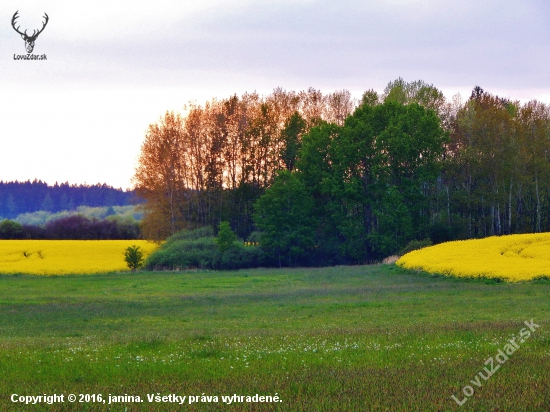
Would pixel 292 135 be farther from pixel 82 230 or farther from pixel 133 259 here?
pixel 82 230

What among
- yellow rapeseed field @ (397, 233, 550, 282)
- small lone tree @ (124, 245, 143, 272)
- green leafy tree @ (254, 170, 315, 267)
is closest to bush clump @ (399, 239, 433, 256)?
yellow rapeseed field @ (397, 233, 550, 282)

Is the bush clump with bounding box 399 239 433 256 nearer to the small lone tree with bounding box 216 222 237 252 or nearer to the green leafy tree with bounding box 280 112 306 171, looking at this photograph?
the small lone tree with bounding box 216 222 237 252

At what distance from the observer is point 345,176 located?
7125 centimetres

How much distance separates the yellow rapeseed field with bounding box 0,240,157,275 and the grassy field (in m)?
28.3

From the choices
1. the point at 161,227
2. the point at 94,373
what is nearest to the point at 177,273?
the point at 161,227

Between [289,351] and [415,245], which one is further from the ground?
[415,245]

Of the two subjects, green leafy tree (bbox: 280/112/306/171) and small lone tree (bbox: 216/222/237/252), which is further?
green leafy tree (bbox: 280/112/306/171)

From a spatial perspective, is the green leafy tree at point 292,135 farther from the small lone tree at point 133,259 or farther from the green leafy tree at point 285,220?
the small lone tree at point 133,259

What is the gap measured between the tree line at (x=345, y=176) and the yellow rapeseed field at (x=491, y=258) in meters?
15.2

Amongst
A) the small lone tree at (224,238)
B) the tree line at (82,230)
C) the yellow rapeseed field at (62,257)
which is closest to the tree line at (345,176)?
the small lone tree at (224,238)

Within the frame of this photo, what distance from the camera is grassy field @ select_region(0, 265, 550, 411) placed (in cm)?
909

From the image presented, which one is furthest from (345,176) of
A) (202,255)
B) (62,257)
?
(62,257)

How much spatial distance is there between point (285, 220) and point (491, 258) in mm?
28063

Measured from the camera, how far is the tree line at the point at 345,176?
67.9m
